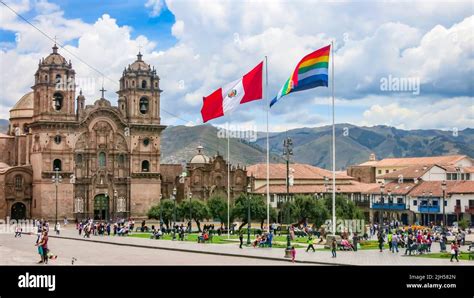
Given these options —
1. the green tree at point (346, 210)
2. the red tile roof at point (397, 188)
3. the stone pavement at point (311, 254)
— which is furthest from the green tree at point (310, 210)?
the stone pavement at point (311, 254)

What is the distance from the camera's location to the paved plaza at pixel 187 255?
129 feet

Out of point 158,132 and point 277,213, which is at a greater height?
point 158,132

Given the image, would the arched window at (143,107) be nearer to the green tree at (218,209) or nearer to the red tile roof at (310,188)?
the red tile roof at (310,188)

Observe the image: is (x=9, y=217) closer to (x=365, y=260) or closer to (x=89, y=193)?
(x=89, y=193)

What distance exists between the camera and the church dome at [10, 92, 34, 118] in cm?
11013

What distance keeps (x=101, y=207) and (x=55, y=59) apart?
19199 millimetres

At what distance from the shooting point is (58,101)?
3814 inches
